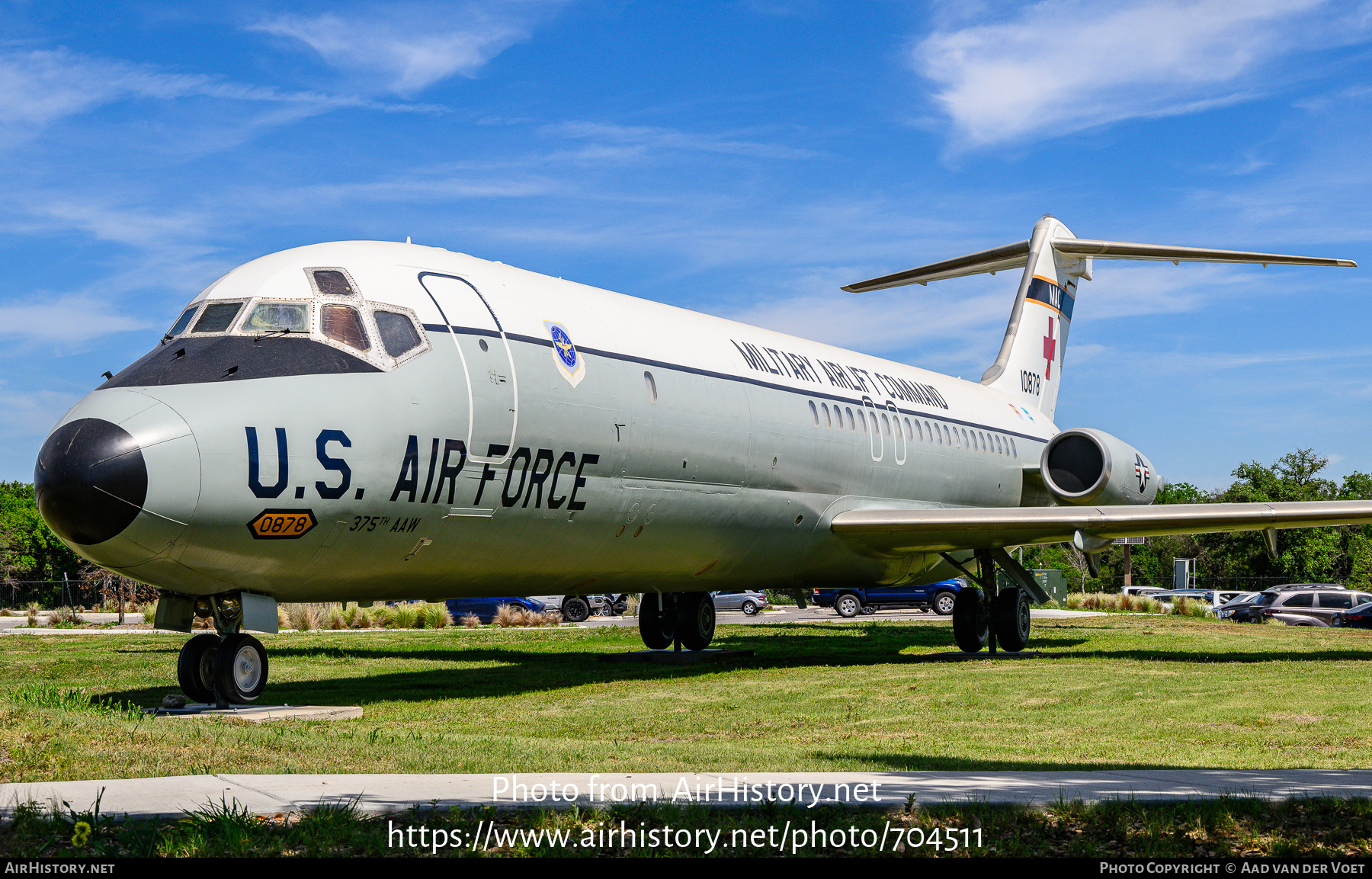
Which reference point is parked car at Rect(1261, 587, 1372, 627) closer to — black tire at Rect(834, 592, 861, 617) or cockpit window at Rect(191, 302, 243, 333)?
black tire at Rect(834, 592, 861, 617)

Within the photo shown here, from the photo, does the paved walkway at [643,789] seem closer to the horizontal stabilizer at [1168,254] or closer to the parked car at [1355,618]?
the horizontal stabilizer at [1168,254]

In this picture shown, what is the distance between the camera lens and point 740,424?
1513 centimetres

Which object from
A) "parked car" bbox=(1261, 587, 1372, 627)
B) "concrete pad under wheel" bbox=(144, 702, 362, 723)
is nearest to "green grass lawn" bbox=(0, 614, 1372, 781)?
"concrete pad under wheel" bbox=(144, 702, 362, 723)

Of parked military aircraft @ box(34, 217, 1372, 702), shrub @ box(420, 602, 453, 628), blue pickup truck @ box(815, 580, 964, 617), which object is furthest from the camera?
blue pickup truck @ box(815, 580, 964, 617)

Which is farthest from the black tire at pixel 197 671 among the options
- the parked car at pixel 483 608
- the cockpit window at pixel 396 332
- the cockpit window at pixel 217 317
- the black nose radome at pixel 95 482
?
the parked car at pixel 483 608

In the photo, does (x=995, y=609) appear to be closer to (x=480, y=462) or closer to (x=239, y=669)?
(x=480, y=462)

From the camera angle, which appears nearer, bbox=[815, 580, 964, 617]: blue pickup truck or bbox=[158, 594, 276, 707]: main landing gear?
bbox=[158, 594, 276, 707]: main landing gear

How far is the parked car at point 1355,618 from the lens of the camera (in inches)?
1276

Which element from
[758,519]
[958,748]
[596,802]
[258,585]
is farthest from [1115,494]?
[596,802]

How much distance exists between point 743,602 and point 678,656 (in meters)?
26.8

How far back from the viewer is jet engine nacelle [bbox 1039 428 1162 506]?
2148 cm

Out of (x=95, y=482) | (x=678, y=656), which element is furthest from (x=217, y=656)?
(x=678, y=656)

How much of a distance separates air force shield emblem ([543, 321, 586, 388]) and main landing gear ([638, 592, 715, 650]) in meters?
6.86

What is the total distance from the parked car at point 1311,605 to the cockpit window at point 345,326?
3142cm
